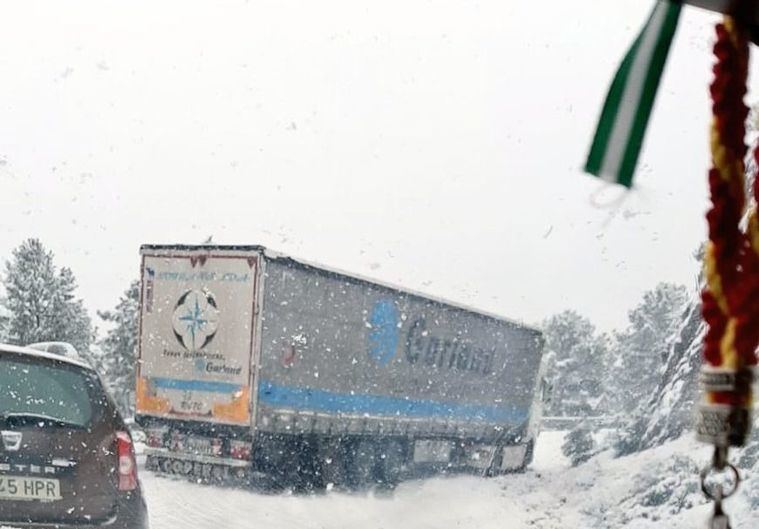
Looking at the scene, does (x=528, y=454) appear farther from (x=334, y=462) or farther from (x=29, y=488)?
(x=29, y=488)

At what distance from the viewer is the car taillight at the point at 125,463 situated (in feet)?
20.3

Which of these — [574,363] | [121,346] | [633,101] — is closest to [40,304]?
[121,346]

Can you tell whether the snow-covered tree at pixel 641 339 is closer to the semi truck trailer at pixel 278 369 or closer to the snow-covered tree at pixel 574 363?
the snow-covered tree at pixel 574 363

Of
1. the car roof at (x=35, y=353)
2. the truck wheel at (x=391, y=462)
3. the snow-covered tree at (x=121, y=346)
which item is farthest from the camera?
the snow-covered tree at (x=121, y=346)

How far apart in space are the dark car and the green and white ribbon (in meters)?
4.83

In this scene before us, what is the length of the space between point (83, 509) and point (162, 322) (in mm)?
10373

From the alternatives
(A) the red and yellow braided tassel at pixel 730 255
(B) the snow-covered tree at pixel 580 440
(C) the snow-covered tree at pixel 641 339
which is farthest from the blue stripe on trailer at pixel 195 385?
(C) the snow-covered tree at pixel 641 339

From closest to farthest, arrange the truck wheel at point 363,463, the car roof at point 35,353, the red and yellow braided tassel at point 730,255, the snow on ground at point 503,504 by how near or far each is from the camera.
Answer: the red and yellow braided tassel at point 730,255 < the car roof at point 35,353 < the snow on ground at point 503,504 < the truck wheel at point 363,463

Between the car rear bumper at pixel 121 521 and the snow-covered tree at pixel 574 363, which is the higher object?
the car rear bumper at pixel 121 521

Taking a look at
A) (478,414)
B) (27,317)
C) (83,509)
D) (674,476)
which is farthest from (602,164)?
(27,317)

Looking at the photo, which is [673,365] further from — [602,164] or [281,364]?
[602,164]

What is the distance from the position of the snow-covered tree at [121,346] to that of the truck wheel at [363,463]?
3243 cm

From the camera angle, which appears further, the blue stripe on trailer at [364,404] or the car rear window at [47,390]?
the blue stripe on trailer at [364,404]

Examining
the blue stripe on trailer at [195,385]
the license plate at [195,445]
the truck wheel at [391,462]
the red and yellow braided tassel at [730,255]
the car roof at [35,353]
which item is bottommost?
the truck wheel at [391,462]
